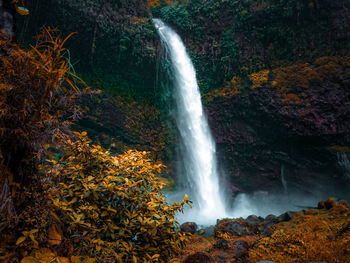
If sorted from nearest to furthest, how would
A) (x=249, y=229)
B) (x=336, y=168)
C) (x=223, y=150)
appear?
1. (x=249, y=229)
2. (x=336, y=168)
3. (x=223, y=150)

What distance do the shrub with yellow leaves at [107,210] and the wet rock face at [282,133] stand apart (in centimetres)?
1172

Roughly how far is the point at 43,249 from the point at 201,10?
16819 mm

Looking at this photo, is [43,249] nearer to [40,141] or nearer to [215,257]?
[40,141]

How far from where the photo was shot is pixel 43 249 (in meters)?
1.40

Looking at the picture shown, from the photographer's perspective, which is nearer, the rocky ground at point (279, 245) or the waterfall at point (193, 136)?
the rocky ground at point (279, 245)

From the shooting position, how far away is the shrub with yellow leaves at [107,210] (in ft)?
5.41

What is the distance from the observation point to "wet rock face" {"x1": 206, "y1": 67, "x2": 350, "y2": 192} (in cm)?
1120

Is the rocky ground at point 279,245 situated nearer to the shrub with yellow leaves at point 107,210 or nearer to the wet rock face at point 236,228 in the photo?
the wet rock face at point 236,228

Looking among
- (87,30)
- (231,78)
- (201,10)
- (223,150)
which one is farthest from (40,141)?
(201,10)

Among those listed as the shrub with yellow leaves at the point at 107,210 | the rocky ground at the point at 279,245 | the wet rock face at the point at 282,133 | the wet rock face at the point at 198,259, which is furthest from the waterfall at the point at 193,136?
the shrub with yellow leaves at the point at 107,210

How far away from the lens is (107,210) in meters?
1.87

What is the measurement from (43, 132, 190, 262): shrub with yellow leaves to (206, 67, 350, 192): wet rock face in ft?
38.5

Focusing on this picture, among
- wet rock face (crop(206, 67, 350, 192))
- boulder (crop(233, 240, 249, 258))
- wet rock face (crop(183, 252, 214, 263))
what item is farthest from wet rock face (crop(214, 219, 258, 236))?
wet rock face (crop(206, 67, 350, 192))

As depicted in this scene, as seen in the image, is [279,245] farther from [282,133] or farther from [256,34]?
[256,34]
